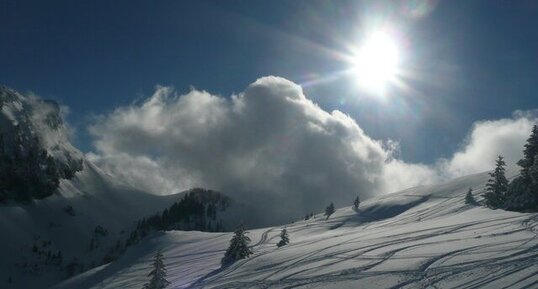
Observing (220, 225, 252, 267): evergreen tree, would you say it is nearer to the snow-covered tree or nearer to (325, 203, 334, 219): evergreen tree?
the snow-covered tree

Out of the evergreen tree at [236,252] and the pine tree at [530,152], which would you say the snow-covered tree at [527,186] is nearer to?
the pine tree at [530,152]

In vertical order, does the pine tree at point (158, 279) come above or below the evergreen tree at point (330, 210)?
below

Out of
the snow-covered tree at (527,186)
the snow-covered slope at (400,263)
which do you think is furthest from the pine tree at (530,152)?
the snow-covered slope at (400,263)

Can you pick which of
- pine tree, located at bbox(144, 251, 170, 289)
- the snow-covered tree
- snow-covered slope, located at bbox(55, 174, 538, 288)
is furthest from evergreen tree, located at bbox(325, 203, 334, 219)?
pine tree, located at bbox(144, 251, 170, 289)

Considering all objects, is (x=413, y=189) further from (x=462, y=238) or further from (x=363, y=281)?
(x=363, y=281)

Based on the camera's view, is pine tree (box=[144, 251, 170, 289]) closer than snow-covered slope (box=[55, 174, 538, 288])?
No

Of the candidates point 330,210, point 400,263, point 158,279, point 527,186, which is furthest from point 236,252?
point 330,210

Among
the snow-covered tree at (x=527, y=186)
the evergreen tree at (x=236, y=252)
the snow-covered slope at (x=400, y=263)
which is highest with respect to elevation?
the snow-covered tree at (x=527, y=186)

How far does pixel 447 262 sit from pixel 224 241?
46701 mm

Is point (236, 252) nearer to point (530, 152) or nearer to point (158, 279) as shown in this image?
point (158, 279)

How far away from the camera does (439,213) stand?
62.5 metres

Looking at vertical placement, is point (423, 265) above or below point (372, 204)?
below

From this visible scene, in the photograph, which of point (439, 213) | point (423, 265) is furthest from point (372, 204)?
point (423, 265)

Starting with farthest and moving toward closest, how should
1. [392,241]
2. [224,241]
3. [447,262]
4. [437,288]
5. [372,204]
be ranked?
[372,204], [224,241], [392,241], [447,262], [437,288]
